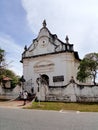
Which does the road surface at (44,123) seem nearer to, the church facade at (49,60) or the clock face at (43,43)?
the church facade at (49,60)

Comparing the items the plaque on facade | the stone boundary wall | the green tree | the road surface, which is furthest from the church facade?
the road surface

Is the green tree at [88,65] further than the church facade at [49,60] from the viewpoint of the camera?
No

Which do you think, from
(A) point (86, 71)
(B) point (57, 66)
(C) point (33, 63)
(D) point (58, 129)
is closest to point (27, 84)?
(C) point (33, 63)

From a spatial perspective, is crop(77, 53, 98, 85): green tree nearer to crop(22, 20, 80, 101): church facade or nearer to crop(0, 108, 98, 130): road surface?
crop(22, 20, 80, 101): church facade

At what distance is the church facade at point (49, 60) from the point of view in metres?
30.2

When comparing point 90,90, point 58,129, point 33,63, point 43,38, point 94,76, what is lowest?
point 58,129

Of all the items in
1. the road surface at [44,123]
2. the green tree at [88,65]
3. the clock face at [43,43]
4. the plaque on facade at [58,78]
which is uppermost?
the clock face at [43,43]

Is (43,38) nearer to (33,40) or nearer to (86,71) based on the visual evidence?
(33,40)

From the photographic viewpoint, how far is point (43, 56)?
3219 cm

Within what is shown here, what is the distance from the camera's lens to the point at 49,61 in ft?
104

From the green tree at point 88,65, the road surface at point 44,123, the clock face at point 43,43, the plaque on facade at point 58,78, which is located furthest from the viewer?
the clock face at point 43,43

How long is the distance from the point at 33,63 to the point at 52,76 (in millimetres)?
3779

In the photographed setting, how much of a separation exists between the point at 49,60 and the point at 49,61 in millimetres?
140

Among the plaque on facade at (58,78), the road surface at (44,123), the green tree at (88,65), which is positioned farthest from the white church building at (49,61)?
the road surface at (44,123)
